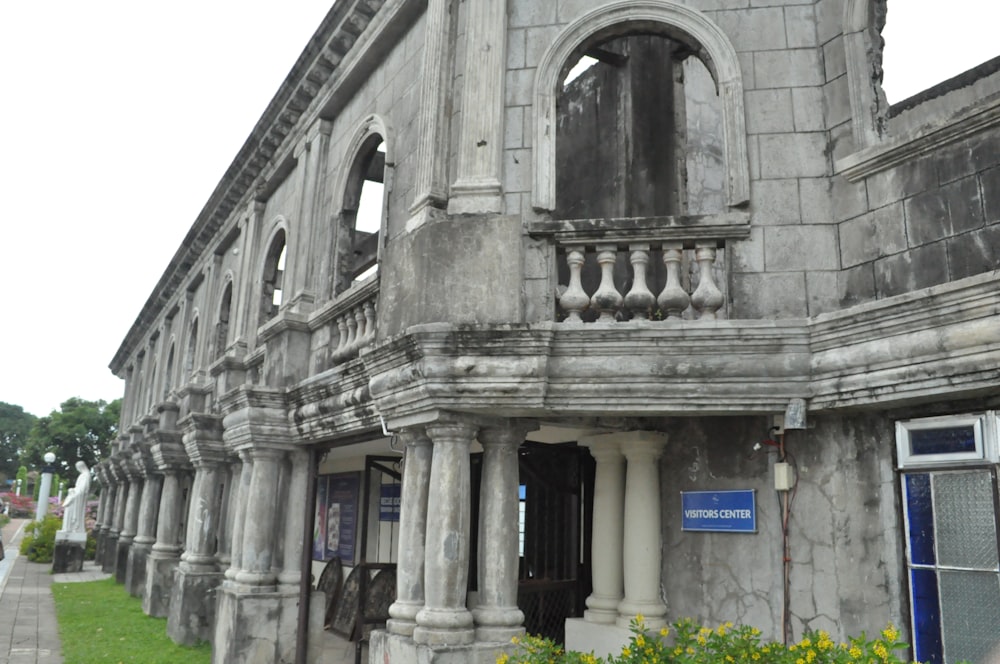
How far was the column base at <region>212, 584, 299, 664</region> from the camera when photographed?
8.81 m

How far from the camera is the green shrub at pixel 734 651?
3902 millimetres

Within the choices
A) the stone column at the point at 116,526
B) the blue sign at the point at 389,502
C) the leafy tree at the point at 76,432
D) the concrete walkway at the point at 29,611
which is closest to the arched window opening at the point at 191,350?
the concrete walkway at the point at 29,611

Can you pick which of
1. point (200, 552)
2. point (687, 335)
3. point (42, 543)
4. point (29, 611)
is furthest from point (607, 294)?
point (42, 543)

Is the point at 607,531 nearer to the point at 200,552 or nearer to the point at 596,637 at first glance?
the point at 596,637

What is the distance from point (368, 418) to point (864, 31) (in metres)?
4.95

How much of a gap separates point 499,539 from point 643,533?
1.24m

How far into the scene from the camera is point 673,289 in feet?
17.9

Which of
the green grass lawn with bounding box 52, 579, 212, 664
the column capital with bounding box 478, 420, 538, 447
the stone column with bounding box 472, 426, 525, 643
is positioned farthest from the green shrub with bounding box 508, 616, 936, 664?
the green grass lawn with bounding box 52, 579, 212, 664

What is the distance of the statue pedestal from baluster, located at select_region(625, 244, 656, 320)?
74.0ft

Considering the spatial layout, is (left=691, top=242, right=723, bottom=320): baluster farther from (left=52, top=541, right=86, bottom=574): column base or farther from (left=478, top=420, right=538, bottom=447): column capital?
(left=52, top=541, right=86, bottom=574): column base

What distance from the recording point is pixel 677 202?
761 centimetres

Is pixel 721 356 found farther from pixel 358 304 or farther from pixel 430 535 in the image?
pixel 358 304

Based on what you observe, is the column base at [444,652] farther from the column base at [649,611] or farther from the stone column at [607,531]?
the stone column at [607,531]

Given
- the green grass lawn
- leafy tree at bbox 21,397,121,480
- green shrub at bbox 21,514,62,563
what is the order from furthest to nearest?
leafy tree at bbox 21,397,121,480
green shrub at bbox 21,514,62,563
the green grass lawn
